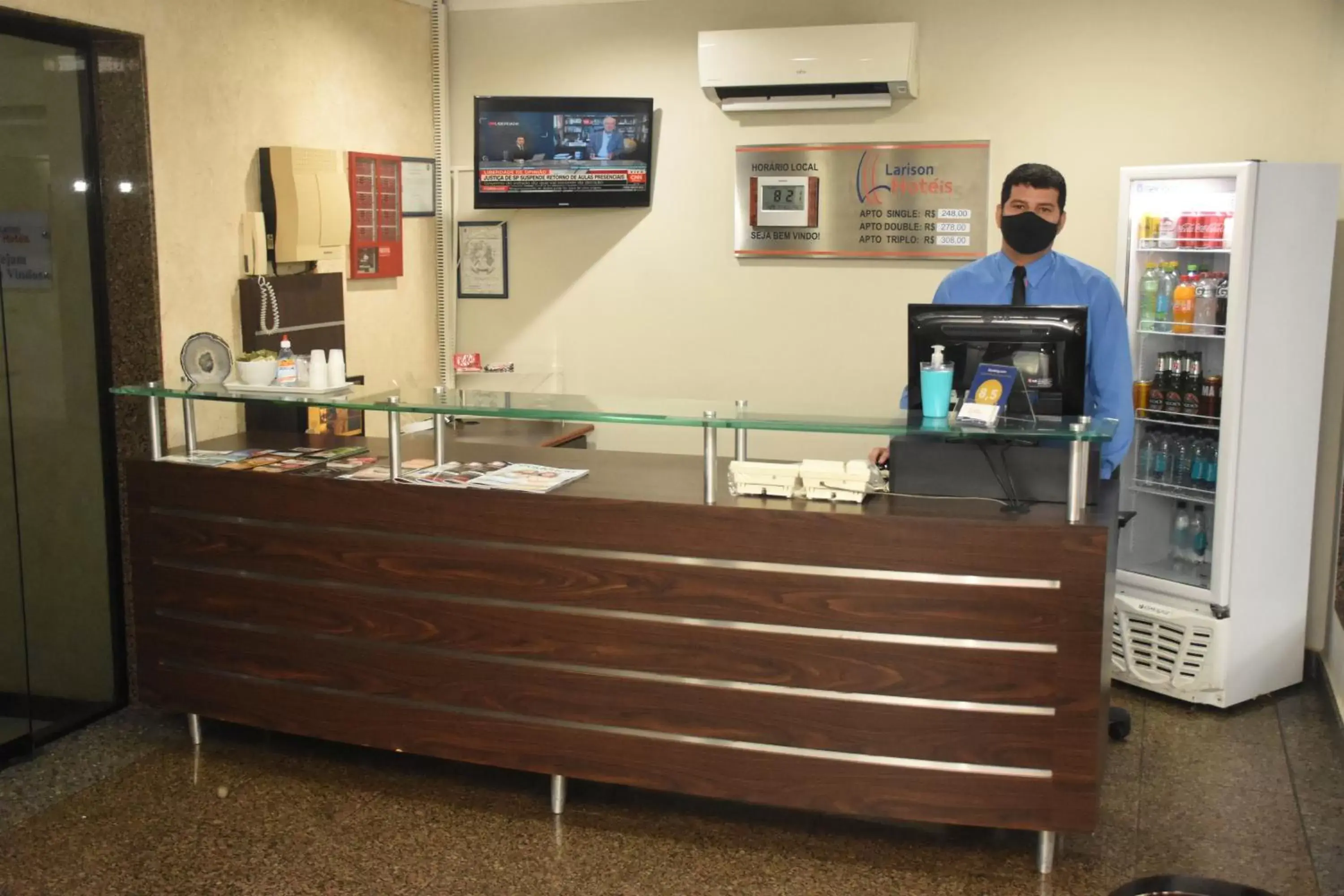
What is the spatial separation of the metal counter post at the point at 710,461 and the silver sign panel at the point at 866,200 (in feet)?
8.13

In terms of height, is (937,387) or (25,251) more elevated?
(25,251)

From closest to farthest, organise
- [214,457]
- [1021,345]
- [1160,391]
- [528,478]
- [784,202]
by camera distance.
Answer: [1021,345] → [528,478] → [214,457] → [1160,391] → [784,202]

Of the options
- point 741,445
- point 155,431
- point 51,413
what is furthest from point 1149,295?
point 51,413

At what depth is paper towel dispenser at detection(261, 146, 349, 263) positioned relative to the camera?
4.90 metres

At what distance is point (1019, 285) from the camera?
4105 millimetres

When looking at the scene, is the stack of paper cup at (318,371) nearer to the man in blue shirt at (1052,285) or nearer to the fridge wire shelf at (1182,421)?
→ the man in blue shirt at (1052,285)

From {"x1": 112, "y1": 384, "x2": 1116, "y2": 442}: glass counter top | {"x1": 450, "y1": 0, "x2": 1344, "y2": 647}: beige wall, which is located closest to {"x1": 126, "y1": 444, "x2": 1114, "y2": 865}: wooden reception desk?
{"x1": 112, "y1": 384, "x2": 1116, "y2": 442}: glass counter top

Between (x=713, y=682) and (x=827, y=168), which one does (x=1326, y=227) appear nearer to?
(x=827, y=168)

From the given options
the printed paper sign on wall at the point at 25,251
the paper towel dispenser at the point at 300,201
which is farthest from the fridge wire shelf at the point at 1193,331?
the printed paper sign on wall at the point at 25,251

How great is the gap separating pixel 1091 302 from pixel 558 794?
2333 millimetres

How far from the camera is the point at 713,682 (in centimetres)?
353

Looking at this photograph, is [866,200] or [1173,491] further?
[866,200]

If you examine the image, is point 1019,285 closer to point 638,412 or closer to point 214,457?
point 638,412

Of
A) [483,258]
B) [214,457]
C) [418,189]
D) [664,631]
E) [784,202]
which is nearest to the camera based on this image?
[664,631]
